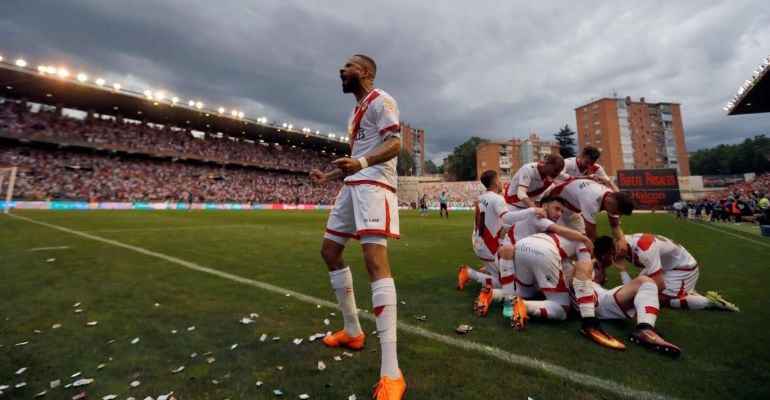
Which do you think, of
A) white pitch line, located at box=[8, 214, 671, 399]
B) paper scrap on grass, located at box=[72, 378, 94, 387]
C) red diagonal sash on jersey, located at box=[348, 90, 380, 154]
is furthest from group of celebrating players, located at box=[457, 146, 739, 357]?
paper scrap on grass, located at box=[72, 378, 94, 387]

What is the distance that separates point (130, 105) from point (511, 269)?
46.8 m

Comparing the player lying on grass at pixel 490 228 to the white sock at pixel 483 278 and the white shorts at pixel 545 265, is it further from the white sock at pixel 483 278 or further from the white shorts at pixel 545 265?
the white shorts at pixel 545 265

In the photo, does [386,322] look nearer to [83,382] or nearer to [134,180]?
[83,382]

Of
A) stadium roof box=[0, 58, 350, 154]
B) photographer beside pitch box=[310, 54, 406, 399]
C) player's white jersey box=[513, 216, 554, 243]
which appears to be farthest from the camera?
stadium roof box=[0, 58, 350, 154]

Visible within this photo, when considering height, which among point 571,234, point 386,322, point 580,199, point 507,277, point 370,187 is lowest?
point 507,277

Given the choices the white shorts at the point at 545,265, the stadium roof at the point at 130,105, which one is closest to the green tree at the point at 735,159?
the stadium roof at the point at 130,105

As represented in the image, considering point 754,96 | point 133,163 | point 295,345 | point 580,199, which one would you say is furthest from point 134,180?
point 754,96

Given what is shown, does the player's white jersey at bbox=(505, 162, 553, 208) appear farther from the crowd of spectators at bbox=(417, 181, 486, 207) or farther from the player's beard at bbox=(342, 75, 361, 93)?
the crowd of spectators at bbox=(417, 181, 486, 207)

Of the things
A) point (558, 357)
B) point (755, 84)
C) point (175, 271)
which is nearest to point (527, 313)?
point (558, 357)

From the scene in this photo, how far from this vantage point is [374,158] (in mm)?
2164

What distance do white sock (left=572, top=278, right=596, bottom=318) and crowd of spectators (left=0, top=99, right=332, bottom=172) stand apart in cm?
4793

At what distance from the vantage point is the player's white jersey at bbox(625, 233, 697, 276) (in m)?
3.38

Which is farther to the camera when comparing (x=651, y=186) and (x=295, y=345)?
(x=651, y=186)

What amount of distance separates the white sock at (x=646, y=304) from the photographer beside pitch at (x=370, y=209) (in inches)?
93.2
